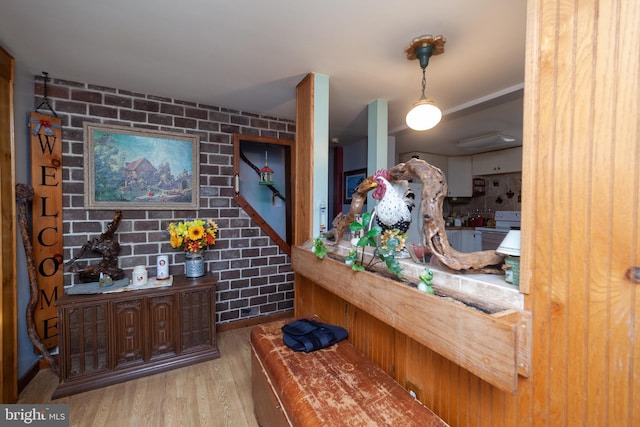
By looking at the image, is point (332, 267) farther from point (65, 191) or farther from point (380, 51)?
point (65, 191)

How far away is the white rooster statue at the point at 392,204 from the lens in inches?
50.8

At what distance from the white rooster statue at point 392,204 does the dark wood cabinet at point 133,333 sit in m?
1.74

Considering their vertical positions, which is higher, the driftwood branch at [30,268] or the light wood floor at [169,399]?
the driftwood branch at [30,268]

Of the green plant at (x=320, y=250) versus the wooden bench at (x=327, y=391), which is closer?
the wooden bench at (x=327, y=391)

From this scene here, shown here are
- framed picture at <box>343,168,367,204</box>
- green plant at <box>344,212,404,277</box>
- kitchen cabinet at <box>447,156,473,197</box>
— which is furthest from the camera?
kitchen cabinet at <box>447,156,473,197</box>

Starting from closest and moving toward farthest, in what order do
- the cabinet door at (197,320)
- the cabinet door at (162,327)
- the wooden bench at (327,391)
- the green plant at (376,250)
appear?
the wooden bench at (327,391) → the green plant at (376,250) → the cabinet door at (162,327) → the cabinet door at (197,320)

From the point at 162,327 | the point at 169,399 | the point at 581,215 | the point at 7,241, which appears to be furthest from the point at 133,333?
the point at 581,215

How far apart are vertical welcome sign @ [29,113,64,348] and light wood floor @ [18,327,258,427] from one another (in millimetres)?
466

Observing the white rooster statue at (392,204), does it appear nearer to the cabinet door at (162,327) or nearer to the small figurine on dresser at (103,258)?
the cabinet door at (162,327)

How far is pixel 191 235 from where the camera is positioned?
7.73 ft

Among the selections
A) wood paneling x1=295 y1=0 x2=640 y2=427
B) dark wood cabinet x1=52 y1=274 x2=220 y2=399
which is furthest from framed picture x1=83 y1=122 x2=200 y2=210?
wood paneling x1=295 y1=0 x2=640 y2=427

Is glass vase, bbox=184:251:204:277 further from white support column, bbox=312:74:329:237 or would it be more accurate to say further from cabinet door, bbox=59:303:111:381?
white support column, bbox=312:74:329:237

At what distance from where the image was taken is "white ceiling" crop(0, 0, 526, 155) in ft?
4.36

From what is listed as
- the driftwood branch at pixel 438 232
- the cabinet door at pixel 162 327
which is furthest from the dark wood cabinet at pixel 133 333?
the driftwood branch at pixel 438 232
